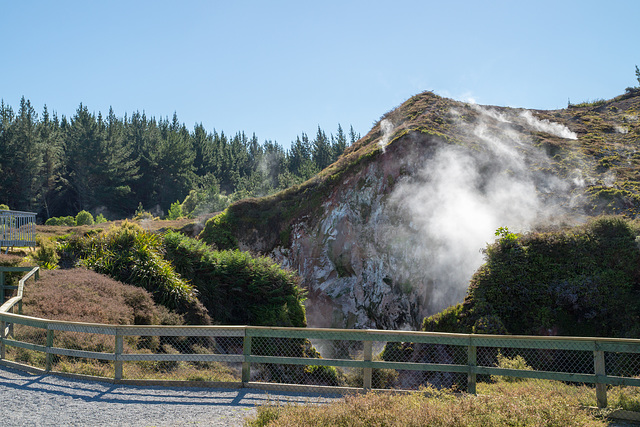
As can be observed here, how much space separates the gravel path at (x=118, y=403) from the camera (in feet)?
19.8

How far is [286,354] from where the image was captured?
13781 mm

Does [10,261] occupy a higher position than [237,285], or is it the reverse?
[10,261]

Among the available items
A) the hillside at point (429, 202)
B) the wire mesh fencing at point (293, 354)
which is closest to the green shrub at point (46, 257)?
the wire mesh fencing at point (293, 354)

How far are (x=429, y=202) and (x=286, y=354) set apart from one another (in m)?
12.2

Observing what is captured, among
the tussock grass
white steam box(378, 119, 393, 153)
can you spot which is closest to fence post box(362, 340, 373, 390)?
the tussock grass

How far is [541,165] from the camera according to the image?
23359 mm

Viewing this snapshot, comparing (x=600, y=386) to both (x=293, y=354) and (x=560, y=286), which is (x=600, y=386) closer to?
(x=560, y=286)

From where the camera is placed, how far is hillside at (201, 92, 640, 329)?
67.1 ft

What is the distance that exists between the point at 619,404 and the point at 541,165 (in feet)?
61.7

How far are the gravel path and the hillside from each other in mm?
12884

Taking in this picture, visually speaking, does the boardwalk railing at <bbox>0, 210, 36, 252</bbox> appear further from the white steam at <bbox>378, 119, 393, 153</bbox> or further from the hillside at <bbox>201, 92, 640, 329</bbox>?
the white steam at <bbox>378, 119, 393, 153</bbox>

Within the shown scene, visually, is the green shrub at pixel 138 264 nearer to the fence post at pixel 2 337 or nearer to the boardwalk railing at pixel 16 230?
the boardwalk railing at pixel 16 230

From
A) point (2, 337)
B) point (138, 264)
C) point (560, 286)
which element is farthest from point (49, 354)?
point (560, 286)

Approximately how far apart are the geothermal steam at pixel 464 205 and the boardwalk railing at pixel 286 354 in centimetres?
649
